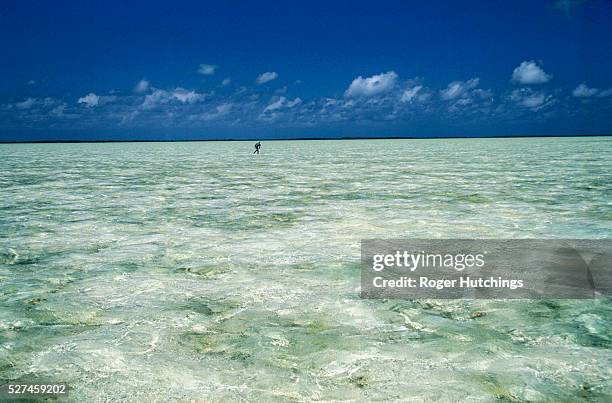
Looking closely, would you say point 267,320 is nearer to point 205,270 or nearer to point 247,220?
point 205,270

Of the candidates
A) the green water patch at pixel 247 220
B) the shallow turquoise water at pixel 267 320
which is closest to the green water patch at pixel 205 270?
the shallow turquoise water at pixel 267 320

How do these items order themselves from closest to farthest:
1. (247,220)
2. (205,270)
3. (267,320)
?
(267,320) < (205,270) < (247,220)

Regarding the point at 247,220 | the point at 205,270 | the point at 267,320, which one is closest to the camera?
the point at 267,320

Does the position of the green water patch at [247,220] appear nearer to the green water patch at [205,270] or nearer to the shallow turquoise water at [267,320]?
the shallow turquoise water at [267,320]

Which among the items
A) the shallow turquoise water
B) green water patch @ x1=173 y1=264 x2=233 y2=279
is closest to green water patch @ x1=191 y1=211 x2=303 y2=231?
the shallow turquoise water

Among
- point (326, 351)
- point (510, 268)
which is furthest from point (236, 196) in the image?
point (326, 351)

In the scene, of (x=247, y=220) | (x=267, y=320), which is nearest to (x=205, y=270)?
(x=267, y=320)

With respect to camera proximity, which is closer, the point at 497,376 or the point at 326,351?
the point at 497,376

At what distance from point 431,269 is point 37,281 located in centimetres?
336

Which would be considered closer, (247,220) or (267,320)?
(267,320)

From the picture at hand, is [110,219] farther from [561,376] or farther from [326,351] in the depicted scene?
[561,376]

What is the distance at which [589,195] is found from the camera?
8.58 metres

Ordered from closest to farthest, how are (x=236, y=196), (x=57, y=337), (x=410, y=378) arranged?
(x=410, y=378) → (x=57, y=337) → (x=236, y=196)

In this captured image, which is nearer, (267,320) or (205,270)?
(267,320)
